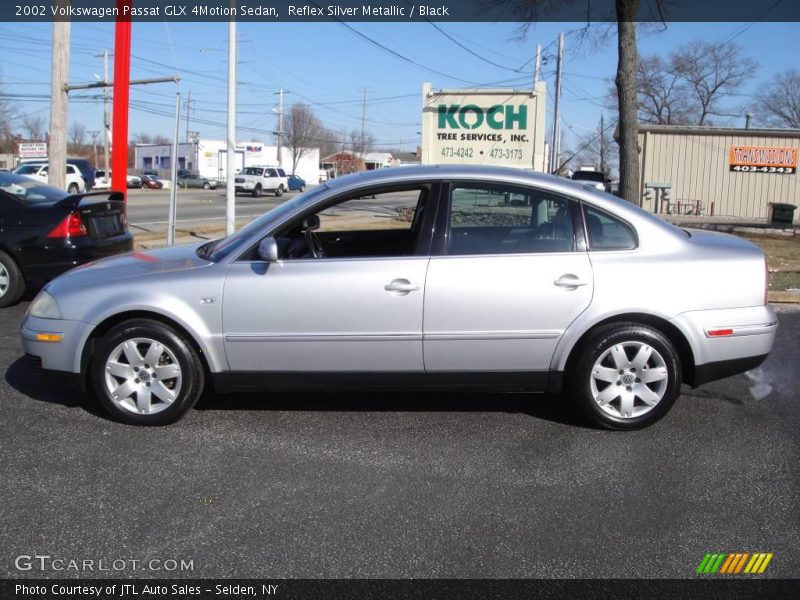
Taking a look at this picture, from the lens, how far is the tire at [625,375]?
4.61 m

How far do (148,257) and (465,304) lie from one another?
218 cm

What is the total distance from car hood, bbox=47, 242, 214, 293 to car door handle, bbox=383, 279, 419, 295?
3.75ft

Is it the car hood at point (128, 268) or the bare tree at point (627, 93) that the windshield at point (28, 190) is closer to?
the car hood at point (128, 268)

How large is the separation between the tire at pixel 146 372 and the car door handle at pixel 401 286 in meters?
1.25

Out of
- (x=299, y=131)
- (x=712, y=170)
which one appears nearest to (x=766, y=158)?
(x=712, y=170)

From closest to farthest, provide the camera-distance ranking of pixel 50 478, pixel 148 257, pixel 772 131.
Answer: pixel 50 478 < pixel 148 257 < pixel 772 131

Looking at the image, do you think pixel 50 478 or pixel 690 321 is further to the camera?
pixel 690 321

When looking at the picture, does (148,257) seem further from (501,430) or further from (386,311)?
(501,430)

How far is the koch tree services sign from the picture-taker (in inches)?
747

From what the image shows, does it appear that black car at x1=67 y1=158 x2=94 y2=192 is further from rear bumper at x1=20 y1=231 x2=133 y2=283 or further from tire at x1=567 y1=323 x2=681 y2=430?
tire at x1=567 y1=323 x2=681 y2=430

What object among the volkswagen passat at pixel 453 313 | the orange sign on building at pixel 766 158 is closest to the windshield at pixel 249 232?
the volkswagen passat at pixel 453 313

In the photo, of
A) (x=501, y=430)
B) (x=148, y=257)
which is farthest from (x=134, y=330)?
(x=501, y=430)

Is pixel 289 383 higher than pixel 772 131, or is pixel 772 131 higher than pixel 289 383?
pixel 772 131

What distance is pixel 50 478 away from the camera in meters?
3.97
